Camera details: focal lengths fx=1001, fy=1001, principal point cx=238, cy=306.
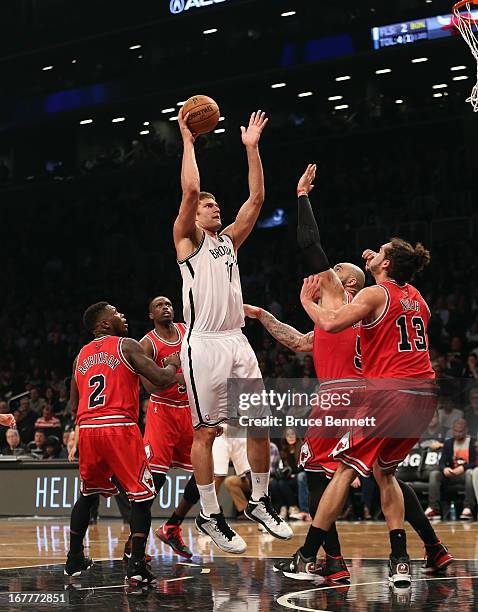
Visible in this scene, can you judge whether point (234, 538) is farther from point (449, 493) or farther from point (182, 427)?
point (449, 493)

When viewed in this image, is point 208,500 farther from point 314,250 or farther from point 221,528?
point 314,250

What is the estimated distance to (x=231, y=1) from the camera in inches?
928

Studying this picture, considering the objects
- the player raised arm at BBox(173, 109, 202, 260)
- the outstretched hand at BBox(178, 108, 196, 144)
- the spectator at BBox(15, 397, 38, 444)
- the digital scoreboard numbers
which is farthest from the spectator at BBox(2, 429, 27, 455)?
the digital scoreboard numbers

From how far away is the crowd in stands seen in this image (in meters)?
→ 17.2

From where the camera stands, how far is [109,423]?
7125 millimetres

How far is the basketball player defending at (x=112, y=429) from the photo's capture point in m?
7.06

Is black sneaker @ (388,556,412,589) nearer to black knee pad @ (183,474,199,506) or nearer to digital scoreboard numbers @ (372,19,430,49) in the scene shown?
→ black knee pad @ (183,474,199,506)

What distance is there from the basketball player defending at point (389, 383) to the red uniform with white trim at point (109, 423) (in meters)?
1.35

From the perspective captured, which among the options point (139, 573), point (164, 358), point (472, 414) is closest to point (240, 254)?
point (472, 414)

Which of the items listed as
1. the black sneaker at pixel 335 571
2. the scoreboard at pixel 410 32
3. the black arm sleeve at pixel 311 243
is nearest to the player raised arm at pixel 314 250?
the black arm sleeve at pixel 311 243

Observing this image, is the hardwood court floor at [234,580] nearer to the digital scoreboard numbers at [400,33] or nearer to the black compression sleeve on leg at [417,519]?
the black compression sleeve on leg at [417,519]

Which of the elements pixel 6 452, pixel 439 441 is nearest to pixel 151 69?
pixel 6 452

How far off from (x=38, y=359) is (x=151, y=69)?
9178mm

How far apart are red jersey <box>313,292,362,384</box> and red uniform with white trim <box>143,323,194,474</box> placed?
1757 mm
